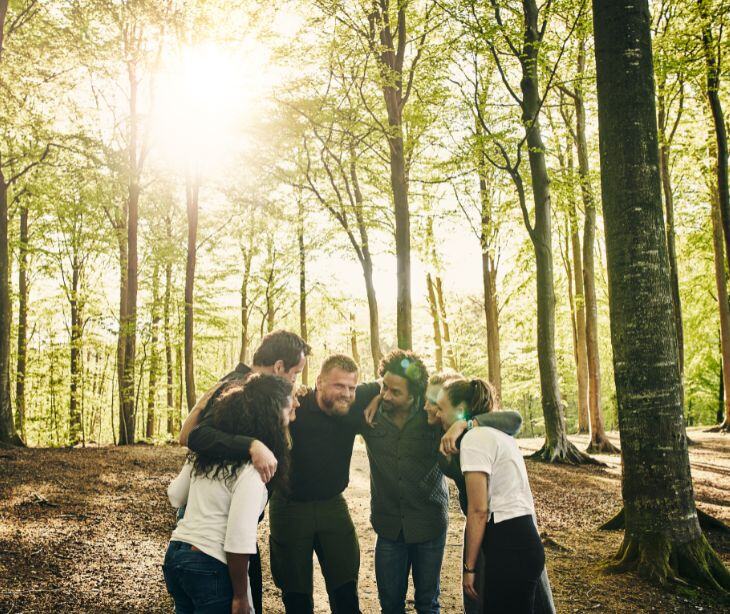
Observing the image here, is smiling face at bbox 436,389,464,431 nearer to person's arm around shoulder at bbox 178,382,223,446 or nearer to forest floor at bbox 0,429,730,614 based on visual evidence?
person's arm around shoulder at bbox 178,382,223,446

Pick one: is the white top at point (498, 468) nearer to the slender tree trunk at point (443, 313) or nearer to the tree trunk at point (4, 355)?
the tree trunk at point (4, 355)

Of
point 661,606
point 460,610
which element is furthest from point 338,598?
point 661,606

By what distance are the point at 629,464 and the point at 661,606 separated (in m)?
1.16

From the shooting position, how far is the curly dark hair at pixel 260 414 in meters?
2.49

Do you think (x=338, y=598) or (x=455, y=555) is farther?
(x=455, y=555)

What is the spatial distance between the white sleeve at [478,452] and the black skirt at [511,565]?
318 mm

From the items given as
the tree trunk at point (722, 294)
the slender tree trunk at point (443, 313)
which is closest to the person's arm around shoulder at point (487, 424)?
the tree trunk at point (722, 294)

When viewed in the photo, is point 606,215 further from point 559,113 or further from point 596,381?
point 559,113

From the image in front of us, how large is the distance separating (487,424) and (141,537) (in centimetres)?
545

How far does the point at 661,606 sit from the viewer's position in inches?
172

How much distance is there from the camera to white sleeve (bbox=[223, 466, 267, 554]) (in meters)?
2.22

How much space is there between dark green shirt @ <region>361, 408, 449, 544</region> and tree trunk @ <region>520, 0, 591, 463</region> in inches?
349

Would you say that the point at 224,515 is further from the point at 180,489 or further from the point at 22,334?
the point at 22,334

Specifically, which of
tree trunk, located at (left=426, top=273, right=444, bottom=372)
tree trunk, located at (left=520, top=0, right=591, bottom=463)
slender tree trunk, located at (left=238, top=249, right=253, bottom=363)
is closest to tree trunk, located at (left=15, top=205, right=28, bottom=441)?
slender tree trunk, located at (left=238, top=249, right=253, bottom=363)
